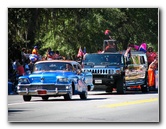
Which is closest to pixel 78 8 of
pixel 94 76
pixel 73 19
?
pixel 73 19

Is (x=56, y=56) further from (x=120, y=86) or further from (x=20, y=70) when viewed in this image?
(x=120, y=86)

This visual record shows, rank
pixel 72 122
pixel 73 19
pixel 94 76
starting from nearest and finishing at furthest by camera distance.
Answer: pixel 72 122
pixel 73 19
pixel 94 76

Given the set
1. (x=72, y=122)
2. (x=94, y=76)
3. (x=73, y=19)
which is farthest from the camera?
(x=94, y=76)

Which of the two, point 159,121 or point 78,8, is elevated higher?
point 78,8

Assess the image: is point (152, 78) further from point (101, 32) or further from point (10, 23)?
point (10, 23)

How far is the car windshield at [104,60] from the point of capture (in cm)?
3400

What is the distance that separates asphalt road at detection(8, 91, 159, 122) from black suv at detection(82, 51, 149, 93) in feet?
8.40

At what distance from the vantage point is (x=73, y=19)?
30.1m

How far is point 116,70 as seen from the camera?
116 feet

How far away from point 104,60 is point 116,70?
0.58 meters

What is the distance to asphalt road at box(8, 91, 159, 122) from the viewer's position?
28.4m

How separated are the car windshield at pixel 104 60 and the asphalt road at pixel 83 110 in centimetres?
213

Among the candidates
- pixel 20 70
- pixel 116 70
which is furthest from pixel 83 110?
pixel 116 70

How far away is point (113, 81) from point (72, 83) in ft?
13.4
